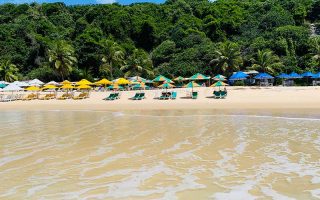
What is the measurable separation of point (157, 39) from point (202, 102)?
125 ft

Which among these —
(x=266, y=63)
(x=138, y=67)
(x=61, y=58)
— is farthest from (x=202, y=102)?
(x=61, y=58)

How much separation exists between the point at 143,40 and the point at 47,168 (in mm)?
58974

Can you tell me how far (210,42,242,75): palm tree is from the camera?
43.9 meters

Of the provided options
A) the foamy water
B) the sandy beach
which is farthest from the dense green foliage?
the foamy water

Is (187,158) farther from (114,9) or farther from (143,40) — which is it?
(114,9)

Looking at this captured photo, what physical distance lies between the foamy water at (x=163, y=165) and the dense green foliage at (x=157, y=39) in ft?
111

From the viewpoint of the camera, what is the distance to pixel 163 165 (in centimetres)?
761

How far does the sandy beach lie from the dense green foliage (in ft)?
48.3

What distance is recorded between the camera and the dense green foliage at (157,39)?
4747 cm

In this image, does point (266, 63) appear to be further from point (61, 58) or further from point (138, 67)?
point (61, 58)

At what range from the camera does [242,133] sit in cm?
1233

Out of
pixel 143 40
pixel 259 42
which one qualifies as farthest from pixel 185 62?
pixel 143 40

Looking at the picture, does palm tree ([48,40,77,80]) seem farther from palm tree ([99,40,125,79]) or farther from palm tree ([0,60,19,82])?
palm tree ([0,60,19,82])

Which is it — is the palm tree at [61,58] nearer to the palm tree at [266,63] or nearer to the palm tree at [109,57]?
the palm tree at [109,57]
